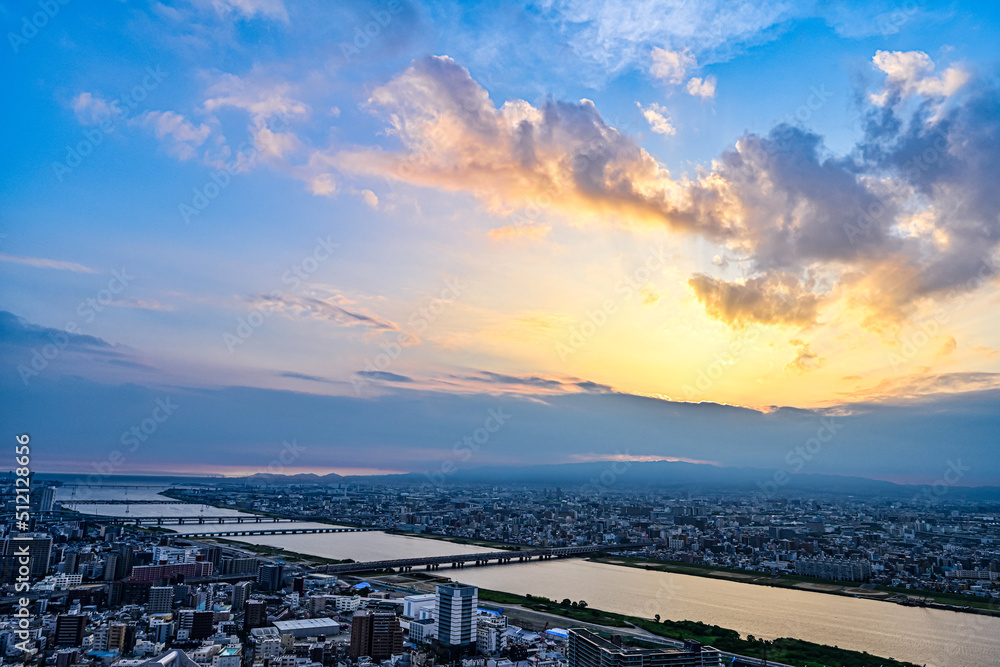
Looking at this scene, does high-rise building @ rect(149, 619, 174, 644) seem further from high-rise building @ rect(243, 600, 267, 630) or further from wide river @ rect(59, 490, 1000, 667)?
wide river @ rect(59, 490, 1000, 667)

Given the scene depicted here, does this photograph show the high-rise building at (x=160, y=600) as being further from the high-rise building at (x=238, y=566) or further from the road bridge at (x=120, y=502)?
the road bridge at (x=120, y=502)

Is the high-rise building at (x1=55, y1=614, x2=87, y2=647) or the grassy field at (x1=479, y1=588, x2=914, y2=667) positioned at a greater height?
the high-rise building at (x1=55, y1=614, x2=87, y2=647)

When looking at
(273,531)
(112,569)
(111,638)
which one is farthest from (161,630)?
(273,531)

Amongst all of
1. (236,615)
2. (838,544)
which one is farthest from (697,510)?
(236,615)

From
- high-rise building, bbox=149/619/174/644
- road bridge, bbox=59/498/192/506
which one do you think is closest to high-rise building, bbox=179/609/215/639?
high-rise building, bbox=149/619/174/644

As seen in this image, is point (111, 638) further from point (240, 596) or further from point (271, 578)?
point (271, 578)

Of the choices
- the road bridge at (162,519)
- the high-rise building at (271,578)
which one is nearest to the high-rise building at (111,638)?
the high-rise building at (271,578)

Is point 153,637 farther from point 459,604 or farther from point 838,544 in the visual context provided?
point 838,544
